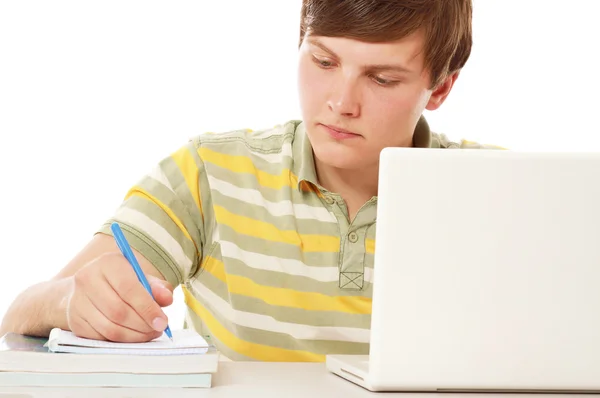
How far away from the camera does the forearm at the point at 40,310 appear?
3.64ft

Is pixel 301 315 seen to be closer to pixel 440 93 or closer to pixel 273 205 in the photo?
pixel 273 205

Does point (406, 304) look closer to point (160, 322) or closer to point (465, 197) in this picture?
point (465, 197)

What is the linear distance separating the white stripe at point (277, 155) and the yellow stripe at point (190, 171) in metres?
0.12

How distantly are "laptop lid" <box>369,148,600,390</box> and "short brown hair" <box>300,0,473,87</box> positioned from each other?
1.84 ft

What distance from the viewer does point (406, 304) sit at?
874mm

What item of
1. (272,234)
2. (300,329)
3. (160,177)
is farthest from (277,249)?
(160,177)

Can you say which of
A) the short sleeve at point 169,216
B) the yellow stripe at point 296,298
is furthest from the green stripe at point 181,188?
the yellow stripe at point 296,298

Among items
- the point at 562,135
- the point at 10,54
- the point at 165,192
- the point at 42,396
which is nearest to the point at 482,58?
the point at 562,135

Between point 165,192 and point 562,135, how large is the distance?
2070mm

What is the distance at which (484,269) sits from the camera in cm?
88

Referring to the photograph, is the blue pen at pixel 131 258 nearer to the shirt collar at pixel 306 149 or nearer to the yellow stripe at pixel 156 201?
the yellow stripe at pixel 156 201

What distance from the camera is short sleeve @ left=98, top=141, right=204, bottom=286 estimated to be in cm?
144

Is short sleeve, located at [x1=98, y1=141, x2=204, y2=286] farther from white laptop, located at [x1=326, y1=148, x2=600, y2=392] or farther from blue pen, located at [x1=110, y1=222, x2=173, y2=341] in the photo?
white laptop, located at [x1=326, y1=148, x2=600, y2=392]

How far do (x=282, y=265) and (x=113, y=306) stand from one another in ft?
1.79
